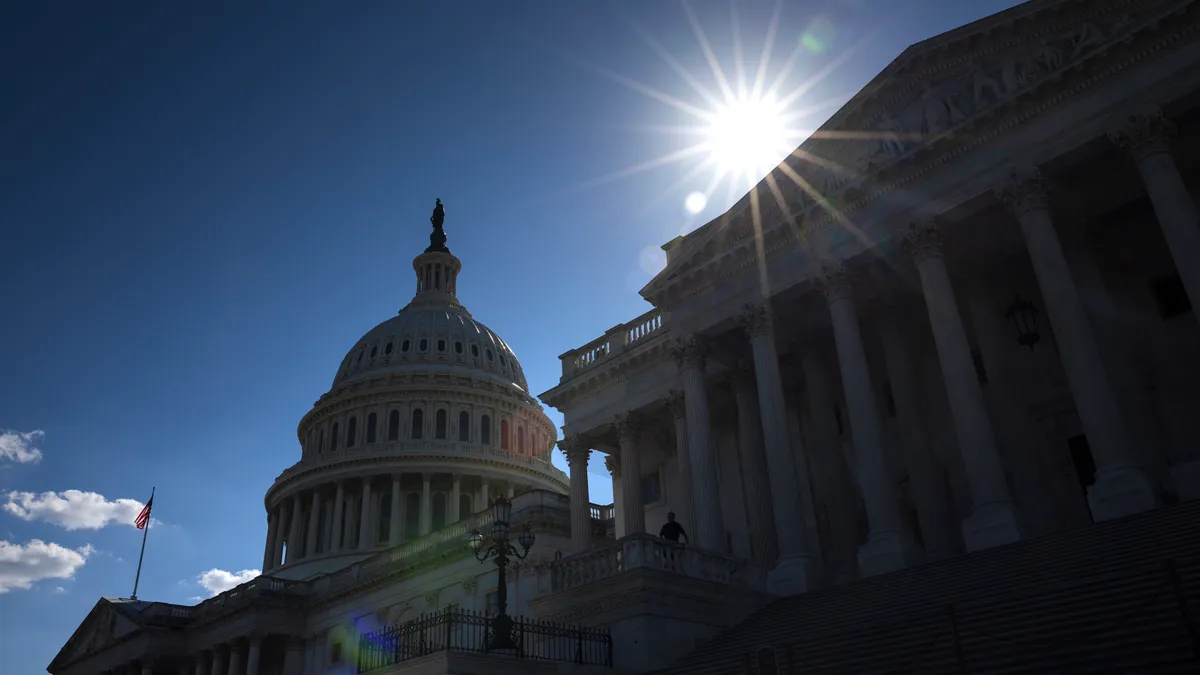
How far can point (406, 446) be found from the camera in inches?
3110

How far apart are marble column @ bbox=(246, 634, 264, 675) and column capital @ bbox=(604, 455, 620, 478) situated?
29.2 m

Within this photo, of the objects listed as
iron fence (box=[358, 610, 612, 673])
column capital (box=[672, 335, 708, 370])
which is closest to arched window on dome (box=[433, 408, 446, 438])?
column capital (box=[672, 335, 708, 370])

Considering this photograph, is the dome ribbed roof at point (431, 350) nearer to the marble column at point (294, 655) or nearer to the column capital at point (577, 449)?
the marble column at point (294, 655)

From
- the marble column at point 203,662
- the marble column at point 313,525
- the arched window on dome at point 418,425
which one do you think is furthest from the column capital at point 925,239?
the marble column at point 313,525

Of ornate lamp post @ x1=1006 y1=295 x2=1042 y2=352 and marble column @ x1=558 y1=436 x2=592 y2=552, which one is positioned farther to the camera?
marble column @ x1=558 y1=436 x2=592 y2=552

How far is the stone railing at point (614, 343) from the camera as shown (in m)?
33.9

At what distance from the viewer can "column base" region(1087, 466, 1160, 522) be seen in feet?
58.5

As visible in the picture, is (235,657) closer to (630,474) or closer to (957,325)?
(630,474)

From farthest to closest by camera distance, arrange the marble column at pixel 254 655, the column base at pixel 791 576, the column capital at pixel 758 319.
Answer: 1. the marble column at pixel 254 655
2. the column capital at pixel 758 319
3. the column base at pixel 791 576

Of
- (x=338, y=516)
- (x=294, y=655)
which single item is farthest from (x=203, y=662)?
(x=338, y=516)

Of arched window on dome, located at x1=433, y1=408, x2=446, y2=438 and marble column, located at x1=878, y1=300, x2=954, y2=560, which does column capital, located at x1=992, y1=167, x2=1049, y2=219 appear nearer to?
marble column, located at x1=878, y1=300, x2=954, y2=560

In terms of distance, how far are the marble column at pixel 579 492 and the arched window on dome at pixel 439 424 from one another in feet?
157

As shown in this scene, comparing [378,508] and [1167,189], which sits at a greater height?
[378,508]

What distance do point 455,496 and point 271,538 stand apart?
21047 millimetres
